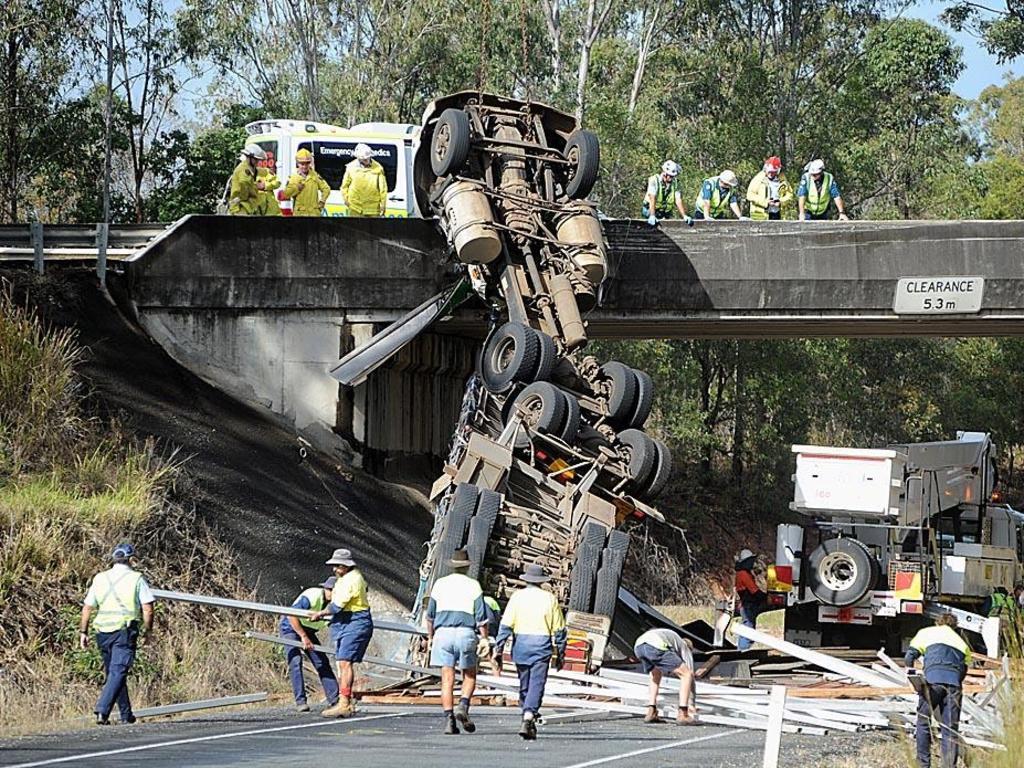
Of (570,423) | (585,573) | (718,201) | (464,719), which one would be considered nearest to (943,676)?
(464,719)

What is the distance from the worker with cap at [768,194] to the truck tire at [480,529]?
10.8 m

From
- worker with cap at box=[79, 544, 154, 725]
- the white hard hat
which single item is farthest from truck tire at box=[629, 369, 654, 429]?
the white hard hat

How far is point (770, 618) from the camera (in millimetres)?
30125

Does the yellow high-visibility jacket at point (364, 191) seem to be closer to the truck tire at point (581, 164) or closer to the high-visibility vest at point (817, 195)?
the truck tire at point (581, 164)

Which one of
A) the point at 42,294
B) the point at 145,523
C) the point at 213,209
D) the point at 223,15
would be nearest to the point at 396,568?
the point at 145,523

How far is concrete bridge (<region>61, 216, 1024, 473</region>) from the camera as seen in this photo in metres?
24.7

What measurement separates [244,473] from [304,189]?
217 inches

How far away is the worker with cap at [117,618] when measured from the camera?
14516 mm

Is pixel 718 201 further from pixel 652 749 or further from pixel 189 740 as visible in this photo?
pixel 189 740

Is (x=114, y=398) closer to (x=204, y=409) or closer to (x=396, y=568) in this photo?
(x=204, y=409)

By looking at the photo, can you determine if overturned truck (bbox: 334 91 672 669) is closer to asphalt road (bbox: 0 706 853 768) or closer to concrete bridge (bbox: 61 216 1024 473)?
concrete bridge (bbox: 61 216 1024 473)

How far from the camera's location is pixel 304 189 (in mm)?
25922

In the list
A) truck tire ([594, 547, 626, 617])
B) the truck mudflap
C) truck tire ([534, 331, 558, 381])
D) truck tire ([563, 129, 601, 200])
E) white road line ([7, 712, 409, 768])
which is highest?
truck tire ([563, 129, 601, 200])

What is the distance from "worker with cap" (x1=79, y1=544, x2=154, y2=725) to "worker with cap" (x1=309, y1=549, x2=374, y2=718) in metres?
1.63
